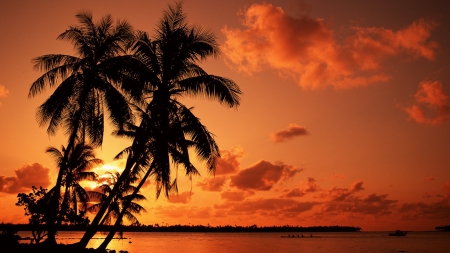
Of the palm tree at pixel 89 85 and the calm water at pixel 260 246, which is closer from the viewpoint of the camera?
the palm tree at pixel 89 85

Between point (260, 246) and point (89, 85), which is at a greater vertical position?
point (89, 85)

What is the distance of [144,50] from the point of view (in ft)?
56.9

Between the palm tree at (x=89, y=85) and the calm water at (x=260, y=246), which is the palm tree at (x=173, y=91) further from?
the calm water at (x=260, y=246)

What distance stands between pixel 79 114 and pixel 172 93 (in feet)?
14.2

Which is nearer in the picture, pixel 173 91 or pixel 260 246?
pixel 173 91

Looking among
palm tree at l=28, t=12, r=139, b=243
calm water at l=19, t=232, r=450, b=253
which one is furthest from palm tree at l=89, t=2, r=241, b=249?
calm water at l=19, t=232, r=450, b=253

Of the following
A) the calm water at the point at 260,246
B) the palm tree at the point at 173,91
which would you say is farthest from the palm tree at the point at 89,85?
the calm water at the point at 260,246

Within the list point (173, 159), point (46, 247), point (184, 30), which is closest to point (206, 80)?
point (184, 30)

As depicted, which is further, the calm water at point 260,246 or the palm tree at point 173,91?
the calm water at point 260,246

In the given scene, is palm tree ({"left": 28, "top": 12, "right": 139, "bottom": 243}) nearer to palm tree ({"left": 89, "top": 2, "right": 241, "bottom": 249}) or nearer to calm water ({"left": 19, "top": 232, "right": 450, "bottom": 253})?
palm tree ({"left": 89, "top": 2, "right": 241, "bottom": 249})

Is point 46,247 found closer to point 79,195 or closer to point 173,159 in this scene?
point 173,159

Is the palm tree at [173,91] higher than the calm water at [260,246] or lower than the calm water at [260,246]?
higher

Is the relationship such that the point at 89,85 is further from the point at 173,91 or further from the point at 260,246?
the point at 260,246

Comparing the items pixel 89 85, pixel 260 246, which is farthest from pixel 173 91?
pixel 260 246
